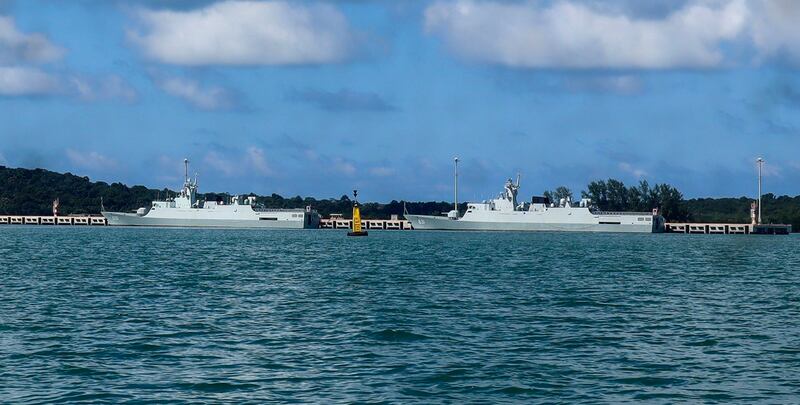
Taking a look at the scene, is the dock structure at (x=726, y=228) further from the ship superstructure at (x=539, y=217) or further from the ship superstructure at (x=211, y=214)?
the ship superstructure at (x=211, y=214)

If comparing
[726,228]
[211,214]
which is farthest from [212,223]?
[726,228]

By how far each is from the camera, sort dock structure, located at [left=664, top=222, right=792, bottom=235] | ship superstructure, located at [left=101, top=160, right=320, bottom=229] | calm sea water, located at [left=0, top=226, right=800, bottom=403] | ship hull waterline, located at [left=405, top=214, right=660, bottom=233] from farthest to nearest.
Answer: dock structure, located at [left=664, top=222, right=792, bottom=235], ship superstructure, located at [left=101, top=160, right=320, bottom=229], ship hull waterline, located at [left=405, top=214, right=660, bottom=233], calm sea water, located at [left=0, top=226, right=800, bottom=403]

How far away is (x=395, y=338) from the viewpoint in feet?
79.9

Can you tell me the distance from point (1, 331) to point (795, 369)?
57.5 feet

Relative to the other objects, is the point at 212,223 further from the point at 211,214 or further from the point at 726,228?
the point at 726,228

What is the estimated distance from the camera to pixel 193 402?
1717 cm

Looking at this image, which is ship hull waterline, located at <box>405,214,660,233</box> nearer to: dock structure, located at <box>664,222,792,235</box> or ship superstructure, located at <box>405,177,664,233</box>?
ship superstructure, located at <box>405,177,664,233</box>

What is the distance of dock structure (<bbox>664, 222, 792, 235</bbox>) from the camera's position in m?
169

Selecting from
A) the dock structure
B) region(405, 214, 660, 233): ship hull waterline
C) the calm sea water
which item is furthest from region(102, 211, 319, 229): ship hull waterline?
the calm sea water

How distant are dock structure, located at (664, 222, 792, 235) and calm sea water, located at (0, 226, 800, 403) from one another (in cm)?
13076

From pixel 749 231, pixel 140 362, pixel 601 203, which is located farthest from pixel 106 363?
pixel 601 203

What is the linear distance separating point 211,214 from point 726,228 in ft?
280

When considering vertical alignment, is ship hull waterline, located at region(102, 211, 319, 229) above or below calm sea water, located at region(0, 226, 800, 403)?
above

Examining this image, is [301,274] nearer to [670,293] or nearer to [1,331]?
[670,293]
